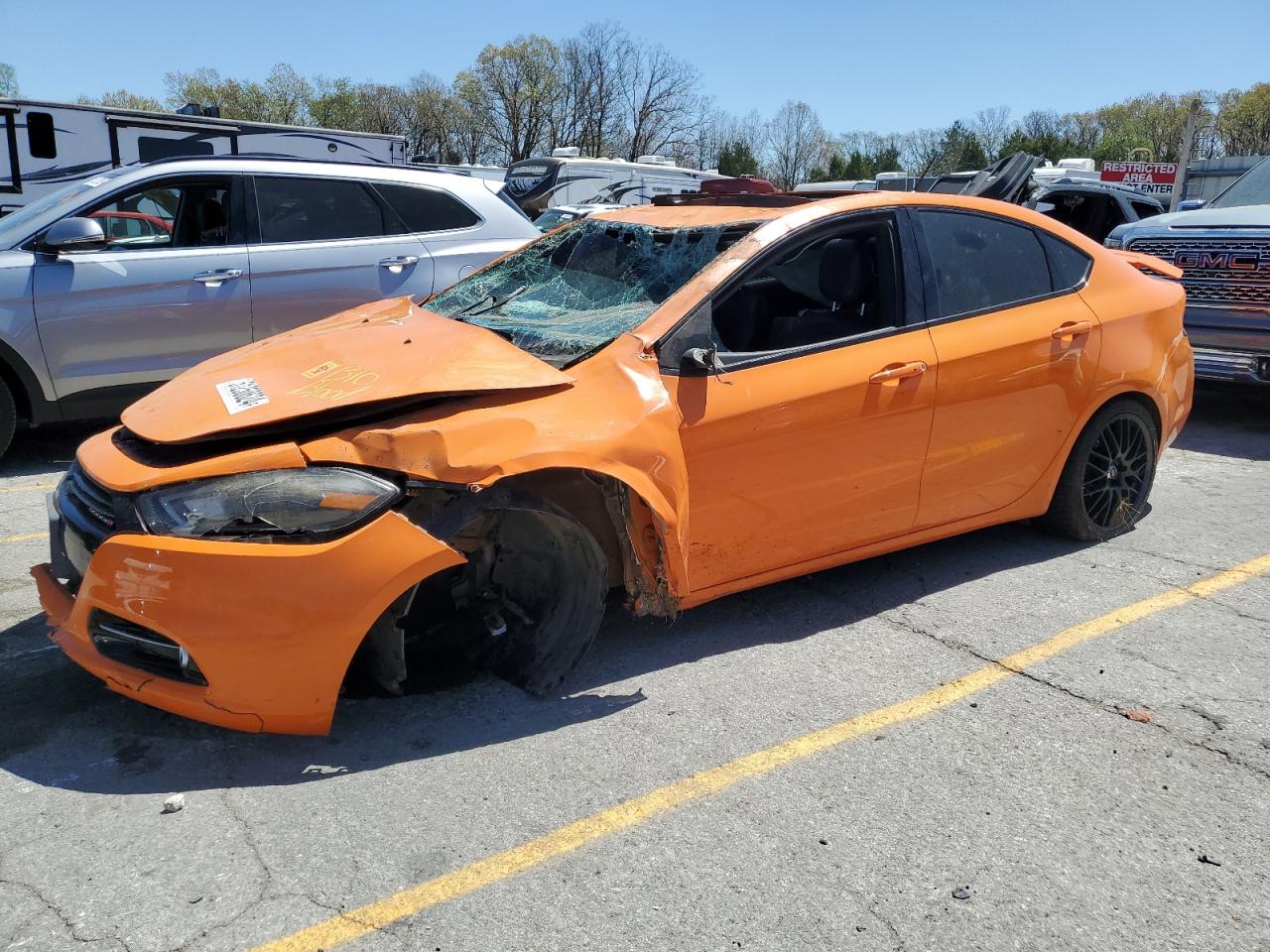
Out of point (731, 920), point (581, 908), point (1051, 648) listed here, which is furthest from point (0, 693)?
point (1051, 648)

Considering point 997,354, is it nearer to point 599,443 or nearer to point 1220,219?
point 599,443

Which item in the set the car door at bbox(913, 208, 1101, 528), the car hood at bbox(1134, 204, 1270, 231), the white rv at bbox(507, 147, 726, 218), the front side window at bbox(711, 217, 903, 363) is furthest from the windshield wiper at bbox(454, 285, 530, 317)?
the white rv at bbox(507, 147, 726, 218)

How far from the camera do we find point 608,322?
363 cm

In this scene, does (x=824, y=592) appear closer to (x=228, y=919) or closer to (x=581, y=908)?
(x=581, y=908)

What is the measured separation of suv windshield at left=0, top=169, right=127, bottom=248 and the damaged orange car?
10.3 ft

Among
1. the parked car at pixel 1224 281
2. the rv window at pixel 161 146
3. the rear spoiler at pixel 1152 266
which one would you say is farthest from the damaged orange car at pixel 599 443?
the rv window at pixel 161 146

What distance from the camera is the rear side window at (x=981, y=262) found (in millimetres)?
4129

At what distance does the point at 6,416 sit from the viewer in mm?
5992

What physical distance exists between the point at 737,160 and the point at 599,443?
53182mm

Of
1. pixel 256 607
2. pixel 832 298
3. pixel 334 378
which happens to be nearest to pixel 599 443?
pixel 334 378

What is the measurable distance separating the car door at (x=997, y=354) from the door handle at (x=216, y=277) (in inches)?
175

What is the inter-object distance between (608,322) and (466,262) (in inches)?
145

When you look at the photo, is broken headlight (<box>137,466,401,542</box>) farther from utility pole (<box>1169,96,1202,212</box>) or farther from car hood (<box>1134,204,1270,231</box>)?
utility pole (<box>1169,96,1202,212</box>)

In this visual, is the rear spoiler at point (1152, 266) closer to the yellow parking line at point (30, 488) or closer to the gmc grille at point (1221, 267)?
the gmc grille at point (1221, 267)
